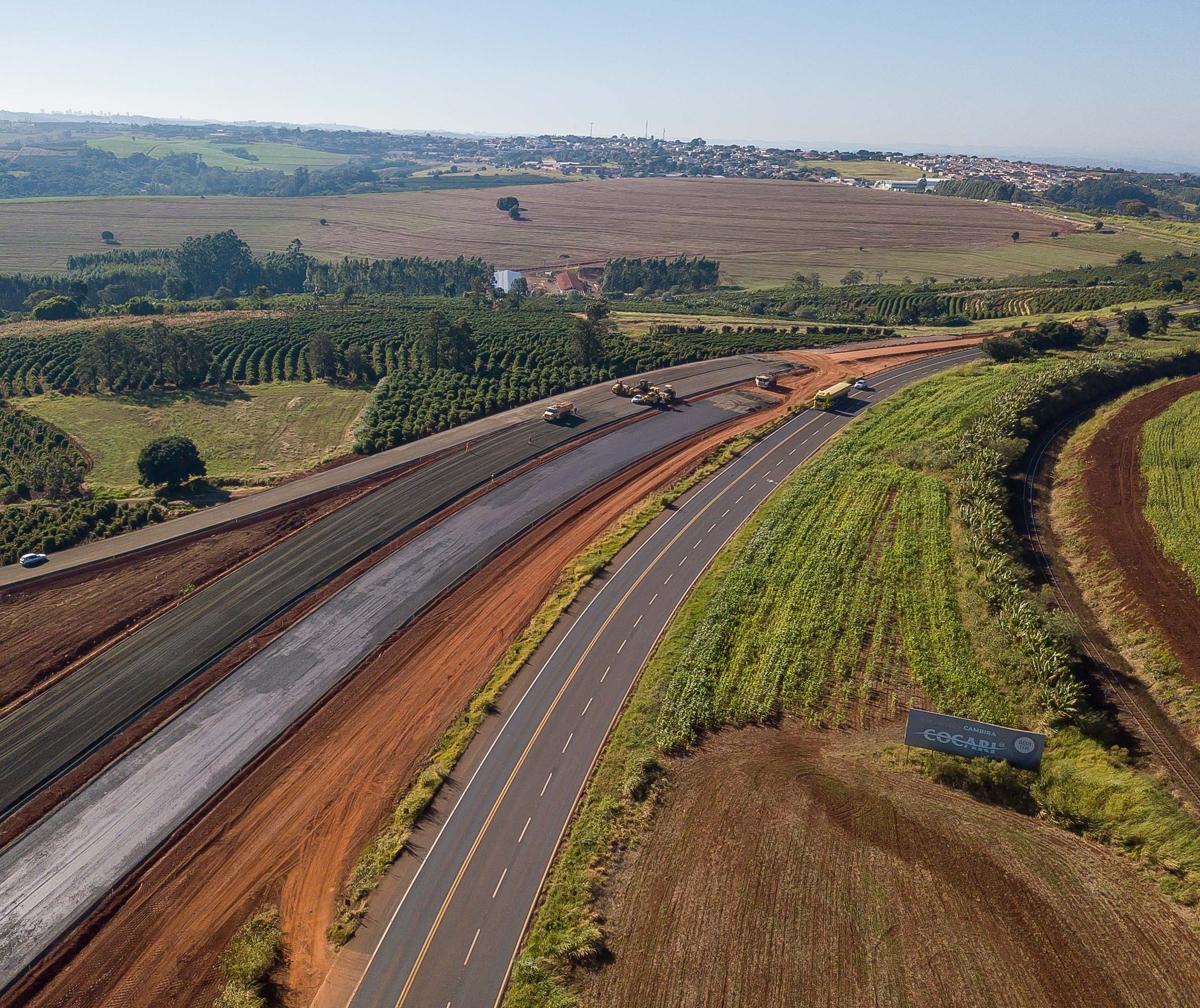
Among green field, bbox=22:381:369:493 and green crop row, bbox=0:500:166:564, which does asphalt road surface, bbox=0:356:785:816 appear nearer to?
green crop row, bbox=0:500:166:564

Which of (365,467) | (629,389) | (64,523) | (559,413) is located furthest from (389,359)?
(64,523)

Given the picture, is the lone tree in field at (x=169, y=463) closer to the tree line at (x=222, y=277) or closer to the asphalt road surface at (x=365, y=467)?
the asphalt road surface at (x=365, y=467)

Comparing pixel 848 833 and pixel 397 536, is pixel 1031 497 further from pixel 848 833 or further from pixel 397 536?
pixel 397 536

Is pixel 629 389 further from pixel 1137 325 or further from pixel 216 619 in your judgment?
pixel 1137 325

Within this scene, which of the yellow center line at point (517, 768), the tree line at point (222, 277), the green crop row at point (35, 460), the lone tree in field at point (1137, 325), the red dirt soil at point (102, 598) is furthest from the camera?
the tree line at point (222, 277)

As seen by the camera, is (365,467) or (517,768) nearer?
(517,768)

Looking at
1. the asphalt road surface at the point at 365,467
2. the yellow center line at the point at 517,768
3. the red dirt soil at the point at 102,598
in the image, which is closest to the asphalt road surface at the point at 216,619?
the red dirt soil at the point at 102,598

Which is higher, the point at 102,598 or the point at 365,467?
the point at 365,467
